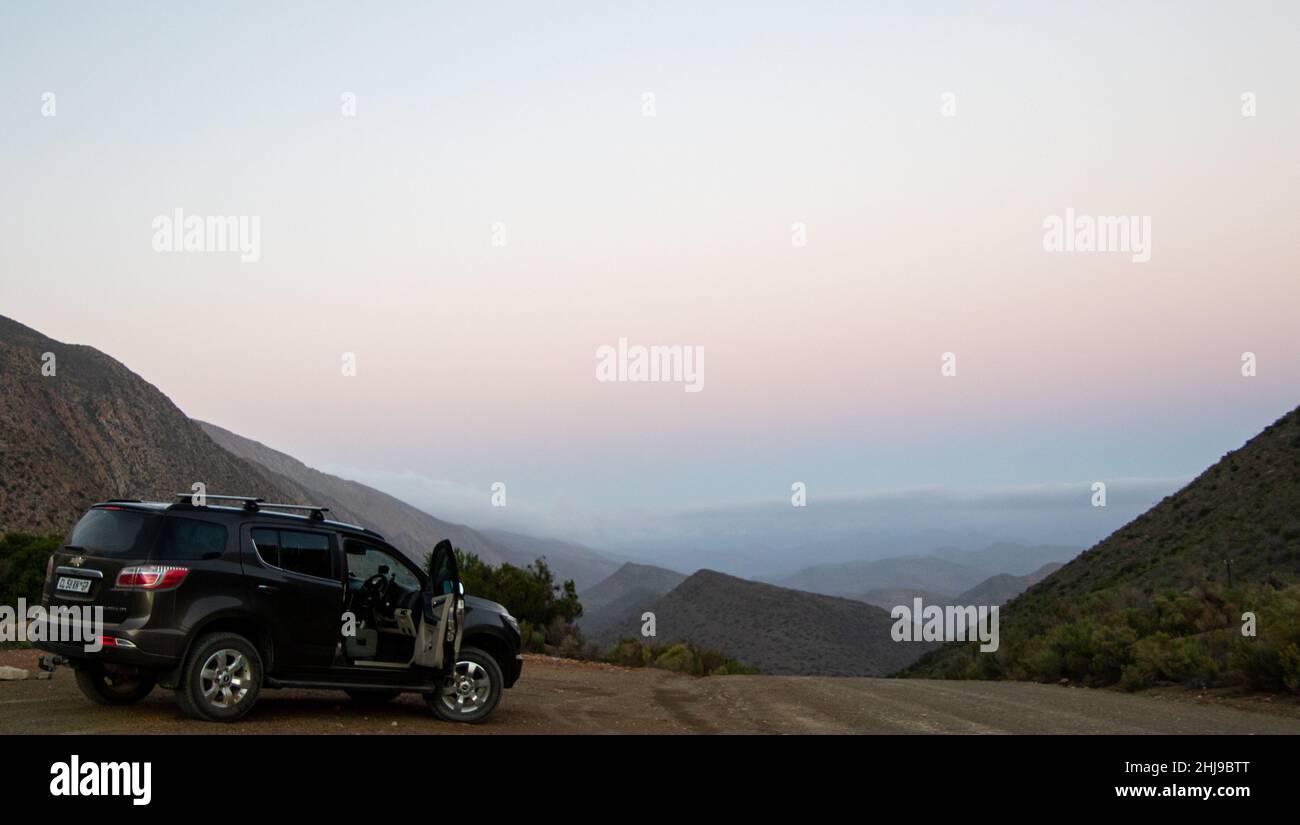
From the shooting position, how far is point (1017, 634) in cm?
3080

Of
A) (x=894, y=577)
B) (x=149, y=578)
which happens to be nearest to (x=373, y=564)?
(x=149, y=578)

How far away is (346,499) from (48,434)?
75319 millimetres

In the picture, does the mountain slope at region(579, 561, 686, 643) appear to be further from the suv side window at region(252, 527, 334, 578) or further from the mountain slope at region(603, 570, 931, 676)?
the suv side window at region(252, 527, 334, 578)

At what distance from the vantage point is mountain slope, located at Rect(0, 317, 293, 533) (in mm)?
50500

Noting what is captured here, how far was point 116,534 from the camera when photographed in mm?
10328

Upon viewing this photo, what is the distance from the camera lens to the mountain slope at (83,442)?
1988 inches

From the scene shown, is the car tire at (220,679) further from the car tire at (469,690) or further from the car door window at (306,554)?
the car tire at (469,690)

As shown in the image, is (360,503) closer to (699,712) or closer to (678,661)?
(678,661)

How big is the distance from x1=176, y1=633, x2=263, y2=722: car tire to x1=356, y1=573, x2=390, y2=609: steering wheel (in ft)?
4.15

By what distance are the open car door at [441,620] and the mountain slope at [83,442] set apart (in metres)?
42.2

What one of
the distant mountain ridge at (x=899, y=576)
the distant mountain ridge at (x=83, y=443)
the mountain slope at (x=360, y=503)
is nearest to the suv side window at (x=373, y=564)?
the distant mountain ridge at (x=83, y=443)

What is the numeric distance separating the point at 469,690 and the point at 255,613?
94.3 inches
